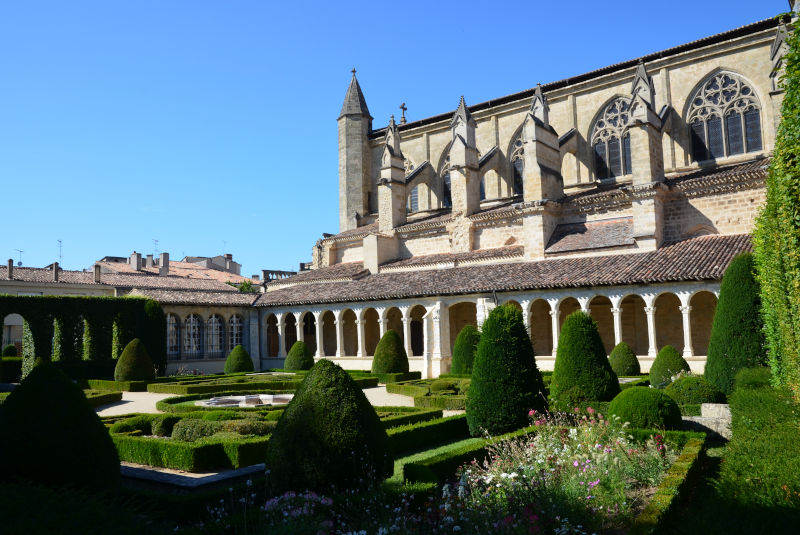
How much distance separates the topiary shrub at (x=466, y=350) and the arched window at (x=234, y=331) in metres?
17.1

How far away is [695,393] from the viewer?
13453 millimetres

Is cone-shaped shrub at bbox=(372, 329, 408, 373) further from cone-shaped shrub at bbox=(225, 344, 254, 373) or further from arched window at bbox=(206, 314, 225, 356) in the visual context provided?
arched window at bbox=(206, 314, 225, 356)

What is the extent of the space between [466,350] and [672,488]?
1655 cm

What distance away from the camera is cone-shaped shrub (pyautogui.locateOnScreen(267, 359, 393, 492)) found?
23.6 ft

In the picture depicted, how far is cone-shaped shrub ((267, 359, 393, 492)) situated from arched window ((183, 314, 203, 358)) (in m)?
29.1

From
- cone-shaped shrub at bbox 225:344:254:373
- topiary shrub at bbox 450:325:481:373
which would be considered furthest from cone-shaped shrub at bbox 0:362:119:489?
cone-shaped shrub at bbox 225:344:254:373

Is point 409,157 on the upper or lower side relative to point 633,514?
upper

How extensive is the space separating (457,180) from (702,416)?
22281 mm

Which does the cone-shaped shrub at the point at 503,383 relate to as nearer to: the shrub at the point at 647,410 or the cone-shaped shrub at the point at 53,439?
the shrub at the point at 647,410

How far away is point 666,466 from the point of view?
8789 millimetres

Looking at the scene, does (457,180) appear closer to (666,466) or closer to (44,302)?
(44,302)

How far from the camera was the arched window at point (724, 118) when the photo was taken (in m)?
28.1

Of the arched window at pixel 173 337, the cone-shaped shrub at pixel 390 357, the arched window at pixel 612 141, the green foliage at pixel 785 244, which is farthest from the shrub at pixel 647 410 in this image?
the arched window at pixel 173 337

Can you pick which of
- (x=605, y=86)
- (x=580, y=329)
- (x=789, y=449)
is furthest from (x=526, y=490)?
(x=605, y=86)
